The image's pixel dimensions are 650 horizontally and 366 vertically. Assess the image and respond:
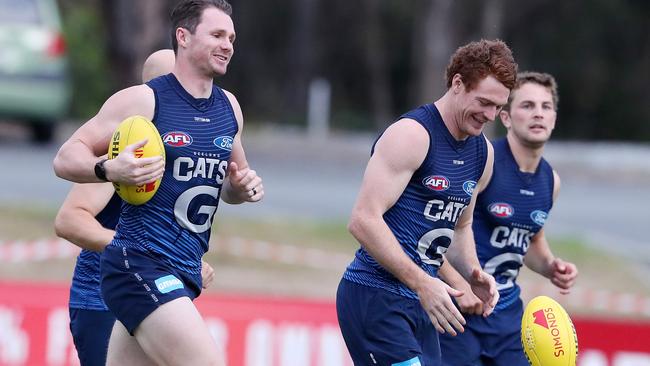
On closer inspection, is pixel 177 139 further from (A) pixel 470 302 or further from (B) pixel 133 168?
(A) pixel 470 302

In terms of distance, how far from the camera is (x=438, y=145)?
19.4 ft

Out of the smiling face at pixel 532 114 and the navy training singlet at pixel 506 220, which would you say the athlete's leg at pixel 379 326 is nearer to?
the navy training singlet at pixel 506 220

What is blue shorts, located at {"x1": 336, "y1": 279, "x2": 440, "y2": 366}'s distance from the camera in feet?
19.2

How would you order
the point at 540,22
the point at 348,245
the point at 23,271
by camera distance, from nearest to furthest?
the point at 23,271
the point at 348,245
the point at 540,22

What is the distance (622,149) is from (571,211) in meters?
8.98

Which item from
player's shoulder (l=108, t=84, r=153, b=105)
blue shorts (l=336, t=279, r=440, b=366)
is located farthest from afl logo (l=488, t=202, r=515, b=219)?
player's shoulder (l=108, t=84, r=153, b=105)

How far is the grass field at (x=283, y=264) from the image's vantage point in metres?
14.0

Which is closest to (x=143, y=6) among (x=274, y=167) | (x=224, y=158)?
(x=274, y=167)

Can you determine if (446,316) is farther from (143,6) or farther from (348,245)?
(143,6)

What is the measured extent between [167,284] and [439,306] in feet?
3.90

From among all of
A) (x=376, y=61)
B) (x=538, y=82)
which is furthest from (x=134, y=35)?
(x=376, y=61)

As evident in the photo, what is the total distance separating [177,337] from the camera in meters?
5.45

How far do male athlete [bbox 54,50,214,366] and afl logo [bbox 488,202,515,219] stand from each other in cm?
180

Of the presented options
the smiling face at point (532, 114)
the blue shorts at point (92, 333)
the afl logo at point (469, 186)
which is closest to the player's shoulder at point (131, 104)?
the blue shorts at point (92, 333)
